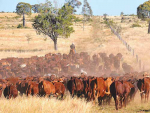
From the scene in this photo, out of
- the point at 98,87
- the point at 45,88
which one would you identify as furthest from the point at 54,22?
the point at 98,87

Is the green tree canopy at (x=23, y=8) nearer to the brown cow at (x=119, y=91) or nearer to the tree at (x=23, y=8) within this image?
the tree at (x=23, y=8)

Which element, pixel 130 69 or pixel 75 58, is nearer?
pixel 130 69

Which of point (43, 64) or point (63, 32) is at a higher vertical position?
point (63, 32)

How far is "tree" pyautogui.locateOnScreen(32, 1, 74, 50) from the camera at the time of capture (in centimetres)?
A: 4044

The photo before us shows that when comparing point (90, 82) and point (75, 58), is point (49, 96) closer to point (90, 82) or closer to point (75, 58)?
point (90, 82)

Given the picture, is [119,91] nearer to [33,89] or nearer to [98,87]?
[98,87]

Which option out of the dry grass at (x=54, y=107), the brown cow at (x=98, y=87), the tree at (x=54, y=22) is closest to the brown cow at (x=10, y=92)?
the dry grass at (x=54, y=107)

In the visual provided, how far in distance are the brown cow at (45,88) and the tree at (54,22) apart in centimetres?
2756

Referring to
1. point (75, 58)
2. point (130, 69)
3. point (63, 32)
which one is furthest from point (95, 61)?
point (63, 32)

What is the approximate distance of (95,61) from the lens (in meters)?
25.7

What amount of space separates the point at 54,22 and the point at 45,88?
29.9m

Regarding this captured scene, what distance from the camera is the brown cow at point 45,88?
40.1 feet

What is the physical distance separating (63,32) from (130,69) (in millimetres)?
19254

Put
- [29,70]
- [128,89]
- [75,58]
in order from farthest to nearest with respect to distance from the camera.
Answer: [75,58] < [29,70] < [128,89]
